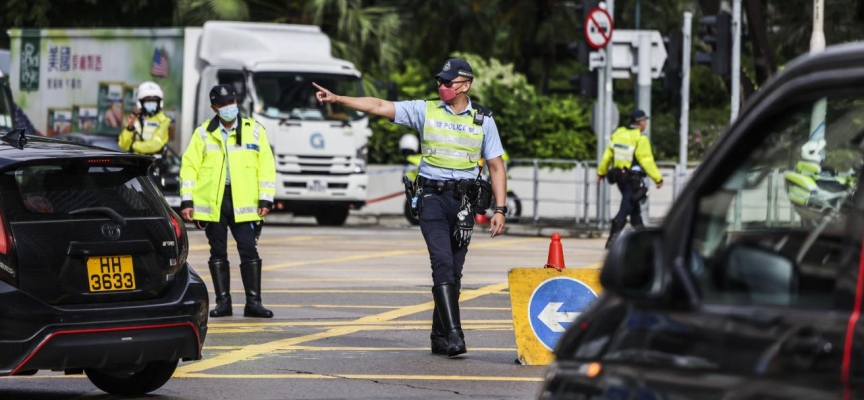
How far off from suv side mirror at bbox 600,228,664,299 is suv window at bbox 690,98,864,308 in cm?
11

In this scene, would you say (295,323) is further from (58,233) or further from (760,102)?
(760,102)

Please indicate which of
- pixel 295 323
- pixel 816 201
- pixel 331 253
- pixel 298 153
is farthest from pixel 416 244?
pixel 816 201

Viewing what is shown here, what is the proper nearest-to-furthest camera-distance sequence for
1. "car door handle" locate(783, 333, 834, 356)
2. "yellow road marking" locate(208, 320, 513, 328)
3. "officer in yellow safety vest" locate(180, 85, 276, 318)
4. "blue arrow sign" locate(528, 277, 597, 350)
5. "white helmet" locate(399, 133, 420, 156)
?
"car door handle" locate(783, 333, 834, 356) < "blue arrow sign" locate(528, 277, 597, 350) < "yellow road marking" locate(208, 320, 513, 328) < "officer in yellow safety vest" locate(180, 85, 276, 318) < "white helmet" locate(399, 133, 420, 156)

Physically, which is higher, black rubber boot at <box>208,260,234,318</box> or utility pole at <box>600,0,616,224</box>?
utility pole at <box>600,0,616,224</box>

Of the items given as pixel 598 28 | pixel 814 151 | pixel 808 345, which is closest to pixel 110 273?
pixel 814 151

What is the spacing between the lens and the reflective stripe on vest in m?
10.0

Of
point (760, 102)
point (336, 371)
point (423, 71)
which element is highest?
point (423, 71)

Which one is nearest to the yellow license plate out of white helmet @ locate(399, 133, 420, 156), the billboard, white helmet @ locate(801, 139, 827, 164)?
white helmet @ locate(801, 139, 827, 164)

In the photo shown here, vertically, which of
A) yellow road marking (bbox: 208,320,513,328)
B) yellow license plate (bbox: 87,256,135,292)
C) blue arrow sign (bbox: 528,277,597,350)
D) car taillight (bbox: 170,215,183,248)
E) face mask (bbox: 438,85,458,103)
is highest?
face mask (bbox: 438,85,458,103)

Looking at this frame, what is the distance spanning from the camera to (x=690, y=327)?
368 centimetres

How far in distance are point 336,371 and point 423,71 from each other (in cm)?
3105

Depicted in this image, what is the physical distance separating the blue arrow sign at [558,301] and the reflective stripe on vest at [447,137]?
0.98m

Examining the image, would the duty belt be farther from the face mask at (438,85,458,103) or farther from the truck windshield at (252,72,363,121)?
the truck windshield at (252,72,363,121)

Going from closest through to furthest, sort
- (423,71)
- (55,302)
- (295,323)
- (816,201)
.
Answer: (816,201) → (55,302) → (295,323) → (423,71)
